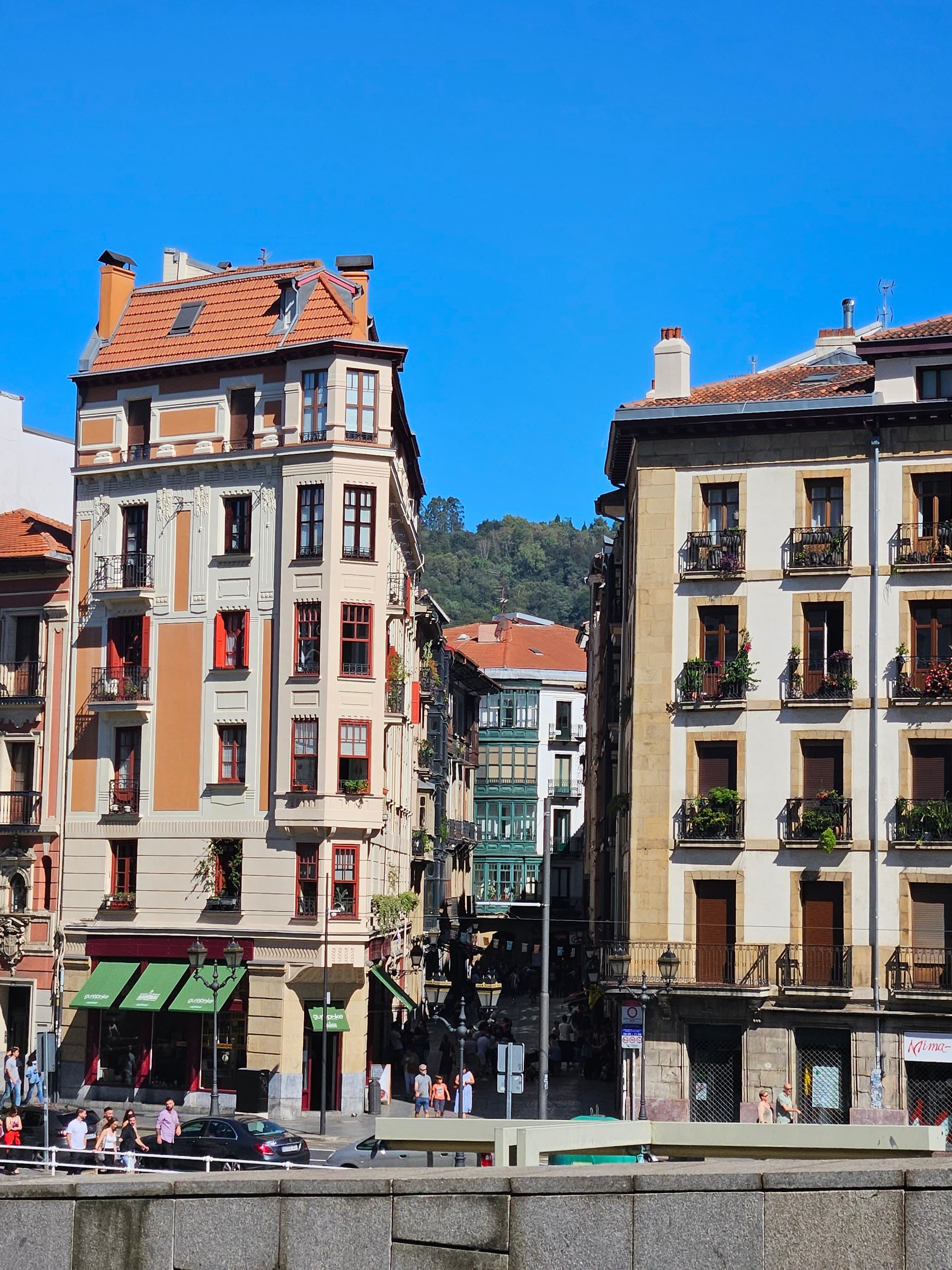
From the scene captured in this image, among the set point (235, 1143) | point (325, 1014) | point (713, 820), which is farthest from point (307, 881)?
point (235, 1143)

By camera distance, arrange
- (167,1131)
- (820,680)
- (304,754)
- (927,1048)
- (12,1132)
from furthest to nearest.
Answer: (304,754)
(820,680)
(927,1048)
(167,1131)
(12,1132)

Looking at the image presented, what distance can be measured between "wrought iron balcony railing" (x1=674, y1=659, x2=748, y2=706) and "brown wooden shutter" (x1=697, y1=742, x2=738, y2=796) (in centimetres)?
109

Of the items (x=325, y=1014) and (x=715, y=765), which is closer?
(x=325, y=1014)

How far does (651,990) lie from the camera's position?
42.7m

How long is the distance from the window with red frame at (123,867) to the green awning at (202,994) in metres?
4.03

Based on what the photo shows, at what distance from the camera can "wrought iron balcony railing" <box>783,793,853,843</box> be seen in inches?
1683

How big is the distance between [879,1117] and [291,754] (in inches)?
724

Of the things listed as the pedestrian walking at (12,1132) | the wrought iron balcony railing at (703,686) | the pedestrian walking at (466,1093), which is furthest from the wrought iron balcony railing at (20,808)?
the wrought iron balcony railing at (703,686)

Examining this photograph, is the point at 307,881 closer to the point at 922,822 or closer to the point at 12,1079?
the point at 12,1079

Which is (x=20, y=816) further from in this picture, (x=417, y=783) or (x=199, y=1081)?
(x=417, y=783)

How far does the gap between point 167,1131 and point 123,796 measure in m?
17.5

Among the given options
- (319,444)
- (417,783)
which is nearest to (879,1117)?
(319,444)

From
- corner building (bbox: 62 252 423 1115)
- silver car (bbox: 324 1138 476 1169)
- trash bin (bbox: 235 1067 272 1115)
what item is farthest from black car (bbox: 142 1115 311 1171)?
corner building (bbox: 62 252 423 1115)

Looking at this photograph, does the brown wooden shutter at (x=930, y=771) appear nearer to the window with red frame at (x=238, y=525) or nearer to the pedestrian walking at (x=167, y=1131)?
the pedestrian walking at (x=167, y=1131)
